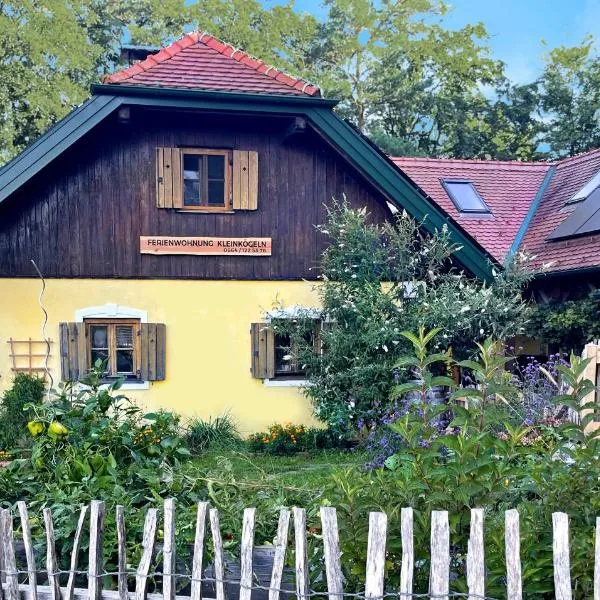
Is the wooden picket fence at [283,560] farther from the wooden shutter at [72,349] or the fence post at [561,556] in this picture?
the wooden shutter at [72,349]

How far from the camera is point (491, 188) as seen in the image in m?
15.0

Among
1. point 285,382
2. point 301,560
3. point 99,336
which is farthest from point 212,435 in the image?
point 301,560

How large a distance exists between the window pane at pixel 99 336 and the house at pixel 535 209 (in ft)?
19.4

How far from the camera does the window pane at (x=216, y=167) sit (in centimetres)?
1027

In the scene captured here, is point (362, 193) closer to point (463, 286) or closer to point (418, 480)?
point (463, 286)

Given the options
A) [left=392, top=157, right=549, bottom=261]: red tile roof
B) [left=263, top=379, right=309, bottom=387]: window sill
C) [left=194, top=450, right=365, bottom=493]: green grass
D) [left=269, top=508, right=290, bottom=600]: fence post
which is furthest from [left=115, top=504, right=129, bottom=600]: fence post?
[left=392, top=157, right=549, bottom=261]: red tile roof

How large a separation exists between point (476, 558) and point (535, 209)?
13.2 meters

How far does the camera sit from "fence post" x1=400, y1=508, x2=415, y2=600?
2.68m

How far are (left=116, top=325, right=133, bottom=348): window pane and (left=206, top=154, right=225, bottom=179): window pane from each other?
8.24ft

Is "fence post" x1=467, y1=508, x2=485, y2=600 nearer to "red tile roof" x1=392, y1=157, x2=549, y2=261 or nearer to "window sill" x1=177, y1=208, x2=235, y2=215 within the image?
"window sill" x1=177, y1=208, x2=235, y2=215

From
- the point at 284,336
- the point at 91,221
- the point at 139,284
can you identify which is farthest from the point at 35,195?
the point at 284,336

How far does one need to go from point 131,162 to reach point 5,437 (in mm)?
4059

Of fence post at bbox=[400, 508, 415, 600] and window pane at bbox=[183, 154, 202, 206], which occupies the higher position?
window pane at bbox=[183, 154, 202, 206]

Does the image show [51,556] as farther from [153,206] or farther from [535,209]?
[535,209]
